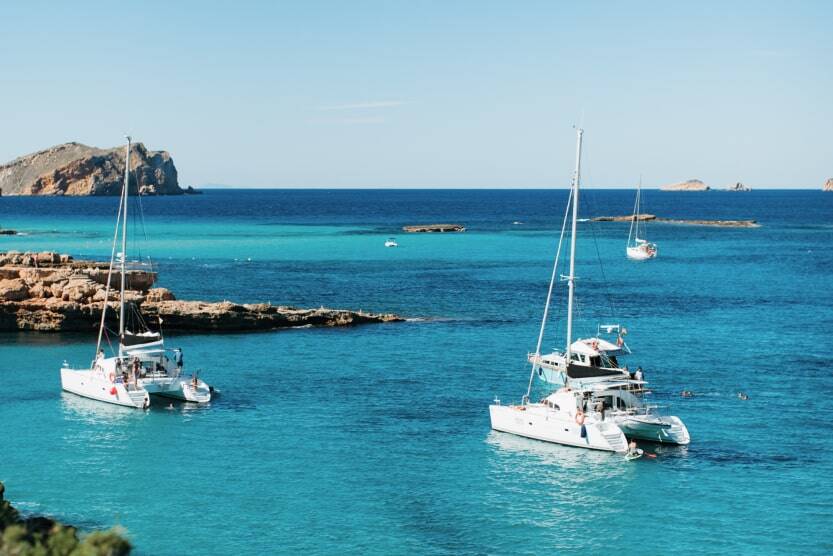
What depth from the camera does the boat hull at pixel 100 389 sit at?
159 feet

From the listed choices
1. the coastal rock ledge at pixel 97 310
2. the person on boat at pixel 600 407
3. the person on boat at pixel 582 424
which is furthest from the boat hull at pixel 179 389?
the person on boat at pixel 600 407

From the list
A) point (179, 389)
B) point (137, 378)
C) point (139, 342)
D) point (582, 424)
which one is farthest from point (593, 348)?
point (139, 342)

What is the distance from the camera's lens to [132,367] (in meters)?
50.1

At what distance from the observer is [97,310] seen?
6675 centimetres

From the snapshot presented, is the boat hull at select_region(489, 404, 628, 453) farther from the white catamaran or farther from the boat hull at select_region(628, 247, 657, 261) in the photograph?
the boat hull at select_region(628, 247, 657, 261)

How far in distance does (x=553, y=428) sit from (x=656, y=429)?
435 centimetres

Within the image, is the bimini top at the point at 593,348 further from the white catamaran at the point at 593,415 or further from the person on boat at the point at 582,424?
the person on boat at the point at 582,424

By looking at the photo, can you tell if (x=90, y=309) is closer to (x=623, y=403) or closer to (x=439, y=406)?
(x=439, y=406)

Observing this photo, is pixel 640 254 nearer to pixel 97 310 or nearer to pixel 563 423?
pixel 97 310

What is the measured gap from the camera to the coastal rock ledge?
67.1m

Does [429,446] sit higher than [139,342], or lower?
lower

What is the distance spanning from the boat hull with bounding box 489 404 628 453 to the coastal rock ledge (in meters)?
28.4

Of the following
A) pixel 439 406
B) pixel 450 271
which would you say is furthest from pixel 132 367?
pixel 450 271

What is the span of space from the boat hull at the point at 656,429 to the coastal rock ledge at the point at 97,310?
107 feet
